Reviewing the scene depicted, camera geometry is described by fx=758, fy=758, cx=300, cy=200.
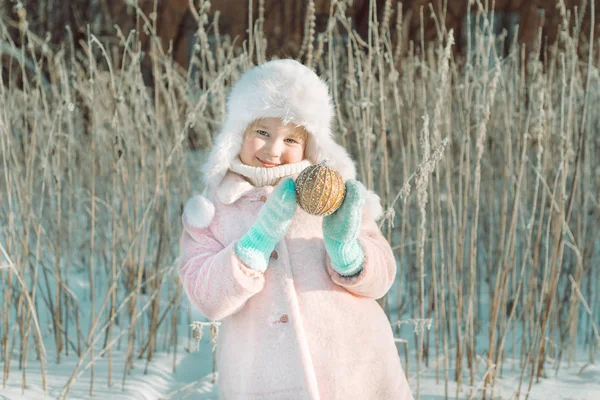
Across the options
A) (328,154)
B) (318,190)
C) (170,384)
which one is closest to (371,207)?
(328,154)

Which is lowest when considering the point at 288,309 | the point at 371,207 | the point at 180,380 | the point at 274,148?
the point at 180,380

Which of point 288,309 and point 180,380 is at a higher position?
point 288,309

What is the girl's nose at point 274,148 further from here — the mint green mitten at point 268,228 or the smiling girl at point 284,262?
the mint green mitten at point 268,228

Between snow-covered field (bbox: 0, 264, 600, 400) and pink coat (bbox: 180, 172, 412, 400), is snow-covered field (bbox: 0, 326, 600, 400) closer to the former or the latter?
snow-covered field (bbox: 0, 264, 600, 400)

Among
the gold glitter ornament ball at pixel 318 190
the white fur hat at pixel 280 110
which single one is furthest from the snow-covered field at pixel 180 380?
the gold glitter ornament ball at pixel 318 190

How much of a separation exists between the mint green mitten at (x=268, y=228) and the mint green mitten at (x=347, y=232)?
67mm

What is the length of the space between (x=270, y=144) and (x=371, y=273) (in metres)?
0.28

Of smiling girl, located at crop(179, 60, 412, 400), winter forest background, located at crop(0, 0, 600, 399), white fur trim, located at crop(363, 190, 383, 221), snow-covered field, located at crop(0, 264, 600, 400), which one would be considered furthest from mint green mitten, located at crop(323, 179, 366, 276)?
snow-covered field, located at crop(0, 264, 600, 400)

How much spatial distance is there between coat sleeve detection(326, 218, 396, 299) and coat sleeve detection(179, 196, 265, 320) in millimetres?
140

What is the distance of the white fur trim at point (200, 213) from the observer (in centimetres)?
129

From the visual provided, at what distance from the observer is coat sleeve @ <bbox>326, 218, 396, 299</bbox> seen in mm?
1247

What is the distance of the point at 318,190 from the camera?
1.14 meters

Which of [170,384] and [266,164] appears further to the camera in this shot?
[170,384]

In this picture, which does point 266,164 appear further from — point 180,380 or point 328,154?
point 180,380
